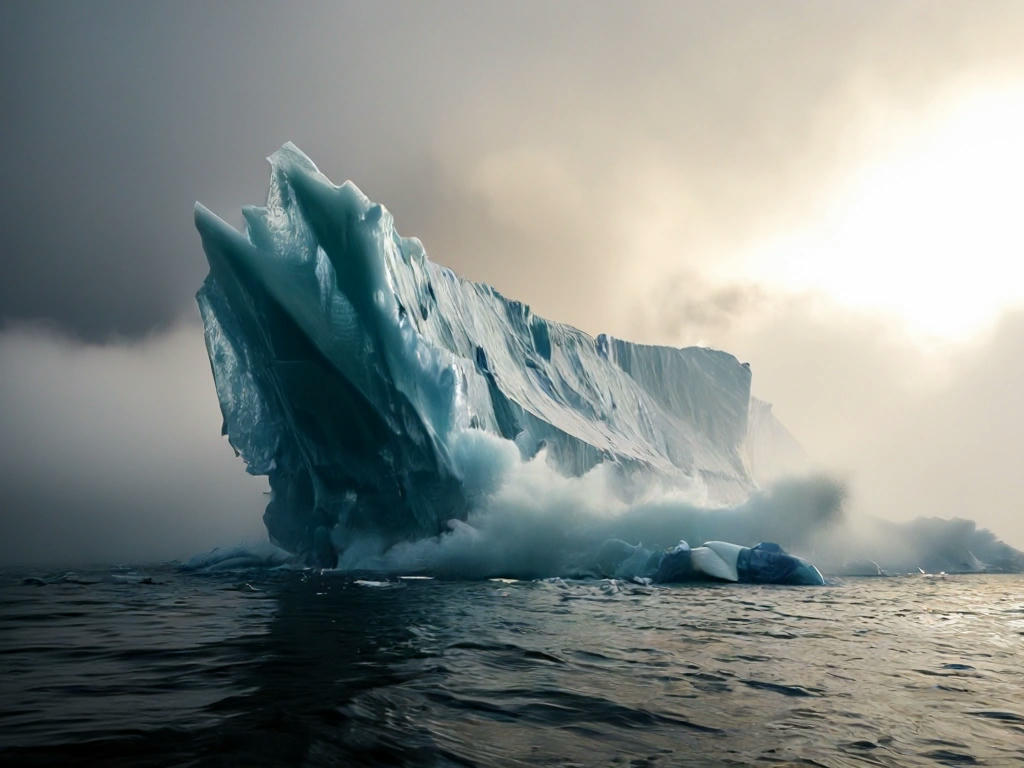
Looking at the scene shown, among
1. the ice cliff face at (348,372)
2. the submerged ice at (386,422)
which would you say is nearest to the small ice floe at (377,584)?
the submerged ice at (386,422)

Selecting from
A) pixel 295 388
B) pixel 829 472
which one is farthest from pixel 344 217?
pixel 829 472

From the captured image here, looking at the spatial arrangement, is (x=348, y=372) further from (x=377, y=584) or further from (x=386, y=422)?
(x=377, y=584)

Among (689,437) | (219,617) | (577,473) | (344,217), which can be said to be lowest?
(219,617)

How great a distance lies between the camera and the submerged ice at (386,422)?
13.6m

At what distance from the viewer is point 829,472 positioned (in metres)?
16.4

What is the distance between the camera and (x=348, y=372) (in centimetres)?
1391

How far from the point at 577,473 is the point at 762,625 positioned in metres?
11.8

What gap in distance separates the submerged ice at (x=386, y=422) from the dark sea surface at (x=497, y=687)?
6537 millimetres

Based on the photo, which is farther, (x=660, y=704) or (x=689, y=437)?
(x=689, y=437)

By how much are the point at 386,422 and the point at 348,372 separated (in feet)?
4.36

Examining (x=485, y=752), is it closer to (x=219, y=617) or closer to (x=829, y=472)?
(x=219, y=617)

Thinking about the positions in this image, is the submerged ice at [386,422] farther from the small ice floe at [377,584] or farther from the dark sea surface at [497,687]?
the dark sea surface at [497,687]

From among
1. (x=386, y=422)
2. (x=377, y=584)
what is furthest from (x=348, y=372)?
(x=377, y=584)

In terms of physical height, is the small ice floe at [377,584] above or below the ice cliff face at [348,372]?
below
